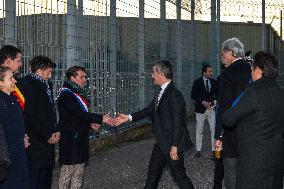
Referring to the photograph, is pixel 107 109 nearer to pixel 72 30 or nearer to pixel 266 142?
pixel 72 30

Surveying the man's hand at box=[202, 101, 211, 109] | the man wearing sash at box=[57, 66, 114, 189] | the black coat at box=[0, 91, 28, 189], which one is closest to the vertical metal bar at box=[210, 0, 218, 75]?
the man's hand at box=[202, 101, 211, 109]

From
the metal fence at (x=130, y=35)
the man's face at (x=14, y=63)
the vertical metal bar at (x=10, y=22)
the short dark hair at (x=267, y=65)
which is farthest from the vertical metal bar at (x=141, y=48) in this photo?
the short dark hair at (x=267, y=65)

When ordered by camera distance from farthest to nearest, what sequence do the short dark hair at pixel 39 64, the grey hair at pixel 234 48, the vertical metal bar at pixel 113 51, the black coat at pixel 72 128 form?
the vertical metal bar at pixel 113 51, the black coat at pixel 72 128, the short dark hair at pixel 39 64, the grey hair at pixel 234 48

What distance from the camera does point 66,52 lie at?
33.7 ft

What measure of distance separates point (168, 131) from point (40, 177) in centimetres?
132

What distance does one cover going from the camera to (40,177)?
6.28 meters

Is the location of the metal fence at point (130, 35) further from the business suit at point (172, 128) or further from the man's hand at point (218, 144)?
the man's hand at point (218, 144)

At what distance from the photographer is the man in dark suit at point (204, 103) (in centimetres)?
1082

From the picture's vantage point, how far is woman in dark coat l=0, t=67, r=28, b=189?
4887 millimetres

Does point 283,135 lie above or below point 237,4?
below

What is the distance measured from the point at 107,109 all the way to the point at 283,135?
23.9 feet

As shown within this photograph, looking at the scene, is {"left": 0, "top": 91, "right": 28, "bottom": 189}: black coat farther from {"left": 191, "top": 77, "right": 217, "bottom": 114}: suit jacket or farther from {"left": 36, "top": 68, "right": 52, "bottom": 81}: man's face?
{"left": 191, "top": 77, "right": 217, "bottom": 114}: suit jacket

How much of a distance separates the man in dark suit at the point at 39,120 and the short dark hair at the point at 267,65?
2.15m

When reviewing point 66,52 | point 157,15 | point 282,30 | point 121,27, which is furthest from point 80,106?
point 282,30
